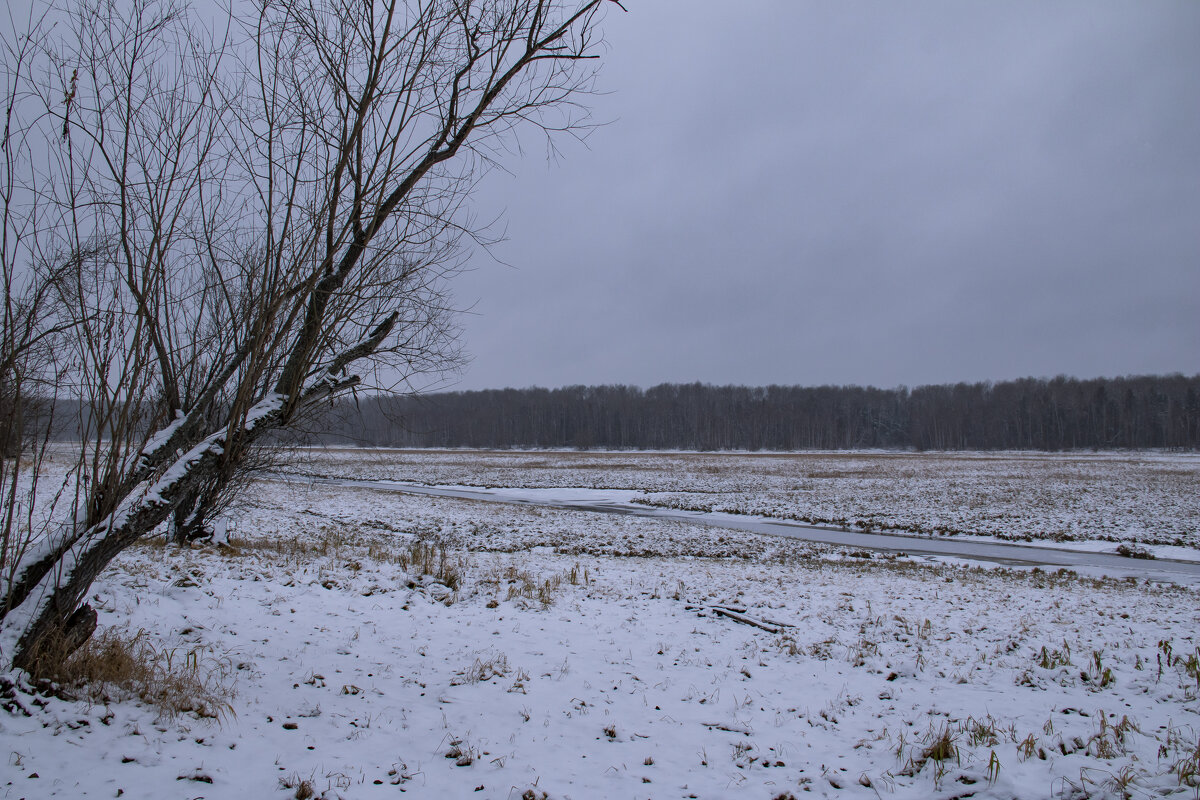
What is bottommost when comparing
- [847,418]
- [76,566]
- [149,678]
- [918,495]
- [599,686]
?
[918,495]

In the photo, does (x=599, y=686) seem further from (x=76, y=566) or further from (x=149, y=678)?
(x=76, y=566)

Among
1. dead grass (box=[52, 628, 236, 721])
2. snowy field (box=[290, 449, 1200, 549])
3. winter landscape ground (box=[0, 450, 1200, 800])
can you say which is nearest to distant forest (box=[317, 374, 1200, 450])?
snowy field (box=[290, 449, 1200, 549])

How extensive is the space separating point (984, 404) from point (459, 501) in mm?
116145

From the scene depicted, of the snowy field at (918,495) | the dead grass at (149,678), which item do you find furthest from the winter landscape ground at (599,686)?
the snowy field at (918,495)

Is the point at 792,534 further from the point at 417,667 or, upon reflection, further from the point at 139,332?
the point at 139,332

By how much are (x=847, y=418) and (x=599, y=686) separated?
122m

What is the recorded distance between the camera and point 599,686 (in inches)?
214

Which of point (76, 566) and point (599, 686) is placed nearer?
point (76, 566)

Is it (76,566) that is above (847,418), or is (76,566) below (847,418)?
below

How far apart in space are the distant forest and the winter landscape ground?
291ft

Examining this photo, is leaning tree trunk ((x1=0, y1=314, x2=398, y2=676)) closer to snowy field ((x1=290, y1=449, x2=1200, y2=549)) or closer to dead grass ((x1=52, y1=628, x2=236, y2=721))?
dead grass ((x1=52, y1=628, x2=236, y2=721))

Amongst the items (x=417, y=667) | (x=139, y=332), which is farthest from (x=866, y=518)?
(x=139, y=332)

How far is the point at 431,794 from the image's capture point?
3664 millimetres

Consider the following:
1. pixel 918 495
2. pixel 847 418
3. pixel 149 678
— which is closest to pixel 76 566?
pixel 149 678
